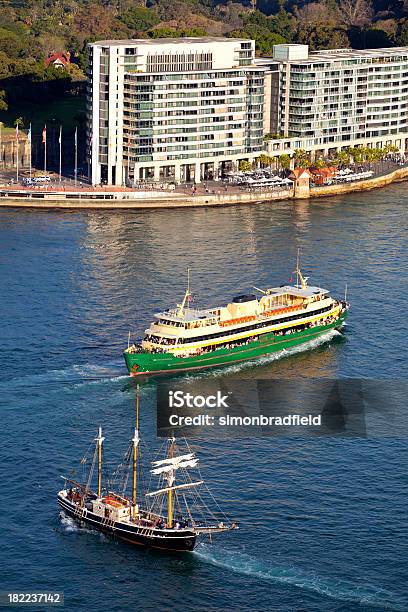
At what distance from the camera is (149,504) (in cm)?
7406

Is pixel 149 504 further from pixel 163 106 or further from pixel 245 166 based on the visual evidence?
pixel 245 166

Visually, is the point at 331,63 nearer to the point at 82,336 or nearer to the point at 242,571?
the point at 82,336

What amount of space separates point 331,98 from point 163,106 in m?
25.4

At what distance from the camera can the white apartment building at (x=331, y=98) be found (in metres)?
170

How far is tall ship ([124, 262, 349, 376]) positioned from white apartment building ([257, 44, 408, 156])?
210 feet

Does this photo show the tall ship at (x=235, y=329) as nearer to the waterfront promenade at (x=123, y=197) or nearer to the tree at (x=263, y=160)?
the waterfront promenade at (x=123, y=197)

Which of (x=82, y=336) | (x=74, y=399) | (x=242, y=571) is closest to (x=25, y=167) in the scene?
(x=82, y=336)

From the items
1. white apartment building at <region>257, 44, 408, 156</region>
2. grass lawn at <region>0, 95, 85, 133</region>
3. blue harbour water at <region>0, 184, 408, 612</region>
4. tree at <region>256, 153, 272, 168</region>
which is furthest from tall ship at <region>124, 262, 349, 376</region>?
grass lawn at <region>0, 95, 85, 133</region>

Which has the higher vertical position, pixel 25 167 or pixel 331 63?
pixel 331 63

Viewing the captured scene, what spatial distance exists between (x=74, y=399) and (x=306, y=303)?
2300 centimetres

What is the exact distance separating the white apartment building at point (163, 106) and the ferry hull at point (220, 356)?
53.5m

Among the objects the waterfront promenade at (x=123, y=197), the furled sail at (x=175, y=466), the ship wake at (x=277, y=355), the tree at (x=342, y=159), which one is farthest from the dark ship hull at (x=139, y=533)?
the tree at (x=342, y=159)

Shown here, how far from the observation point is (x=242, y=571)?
68000 millimetres

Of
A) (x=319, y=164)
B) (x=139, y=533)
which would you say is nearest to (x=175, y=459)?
(x=139, y=533)
